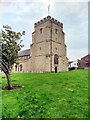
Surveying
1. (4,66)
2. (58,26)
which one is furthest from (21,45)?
(58,26)

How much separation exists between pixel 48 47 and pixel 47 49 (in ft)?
2.42

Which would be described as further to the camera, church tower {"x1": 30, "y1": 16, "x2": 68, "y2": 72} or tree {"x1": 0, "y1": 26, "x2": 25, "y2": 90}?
church tower {"x1": 30, "y1": 16, "x2": 68, "y2": 72}

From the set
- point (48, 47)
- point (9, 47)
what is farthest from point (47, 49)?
point (9, 47)

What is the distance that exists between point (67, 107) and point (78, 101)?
1.46 meters

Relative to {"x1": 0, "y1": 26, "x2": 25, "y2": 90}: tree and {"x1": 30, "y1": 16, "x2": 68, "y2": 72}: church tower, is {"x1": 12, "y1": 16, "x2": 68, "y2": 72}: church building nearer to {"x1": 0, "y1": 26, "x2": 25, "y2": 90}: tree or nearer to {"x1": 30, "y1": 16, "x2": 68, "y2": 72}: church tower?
{"x1": 30, "y1": 16, "x2": 68, "y2": 72}: church tower

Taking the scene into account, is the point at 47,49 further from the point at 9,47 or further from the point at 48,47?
the point at 9,47

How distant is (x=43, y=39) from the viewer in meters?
65.2

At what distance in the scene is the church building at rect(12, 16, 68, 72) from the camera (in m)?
64.0

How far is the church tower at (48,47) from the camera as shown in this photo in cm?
6394

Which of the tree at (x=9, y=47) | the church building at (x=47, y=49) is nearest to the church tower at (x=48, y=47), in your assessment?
the church building at (x=47, y=49)

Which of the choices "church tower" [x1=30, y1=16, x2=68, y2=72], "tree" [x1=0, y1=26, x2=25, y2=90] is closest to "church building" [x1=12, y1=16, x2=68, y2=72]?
"church tower" [x1=30, y1=16, x2=68, y2=72]

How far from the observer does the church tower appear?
63.9 meters

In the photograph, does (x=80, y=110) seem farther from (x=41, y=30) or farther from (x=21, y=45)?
(x=41, y=30)

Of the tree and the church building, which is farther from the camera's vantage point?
the church building
